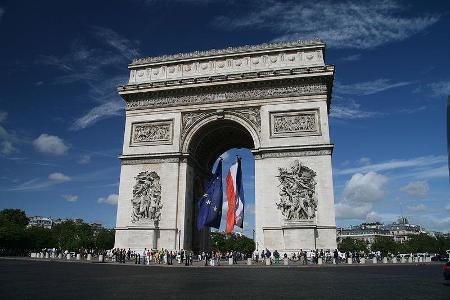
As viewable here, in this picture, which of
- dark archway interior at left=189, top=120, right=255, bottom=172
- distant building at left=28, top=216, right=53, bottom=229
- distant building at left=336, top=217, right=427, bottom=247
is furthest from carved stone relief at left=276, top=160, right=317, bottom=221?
distant building at left=28, top=216, right=53, bottom=229

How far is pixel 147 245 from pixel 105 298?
1993 cm

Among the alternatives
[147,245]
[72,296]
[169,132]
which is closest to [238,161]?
[169,132]

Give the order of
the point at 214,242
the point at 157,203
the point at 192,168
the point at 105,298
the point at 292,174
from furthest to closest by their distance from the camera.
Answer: the point at 214,242, the point at 192,168, the point at 157,203, the point at 292,174, the point at 105,298

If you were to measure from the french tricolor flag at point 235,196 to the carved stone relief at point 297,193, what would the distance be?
113 inches

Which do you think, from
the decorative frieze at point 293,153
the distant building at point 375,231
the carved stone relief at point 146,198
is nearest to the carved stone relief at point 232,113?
the decorative frieze at point 293,153

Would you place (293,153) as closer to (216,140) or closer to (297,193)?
(297,193)

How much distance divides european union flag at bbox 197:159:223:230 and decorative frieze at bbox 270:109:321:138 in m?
5.23

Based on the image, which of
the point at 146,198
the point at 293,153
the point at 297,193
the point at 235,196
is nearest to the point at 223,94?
the point at 293,153

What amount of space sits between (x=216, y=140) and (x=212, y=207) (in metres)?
7.05

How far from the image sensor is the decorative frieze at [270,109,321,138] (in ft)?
90.0

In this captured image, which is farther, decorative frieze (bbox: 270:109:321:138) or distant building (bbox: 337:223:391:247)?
distant building (bbox: 337:223:391:247)

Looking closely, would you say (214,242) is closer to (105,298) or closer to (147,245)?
(147,245)

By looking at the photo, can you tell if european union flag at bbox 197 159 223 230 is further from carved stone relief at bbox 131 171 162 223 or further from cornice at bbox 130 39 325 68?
cornice at bbox 130 39 325 68

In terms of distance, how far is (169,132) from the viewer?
1181 inches
